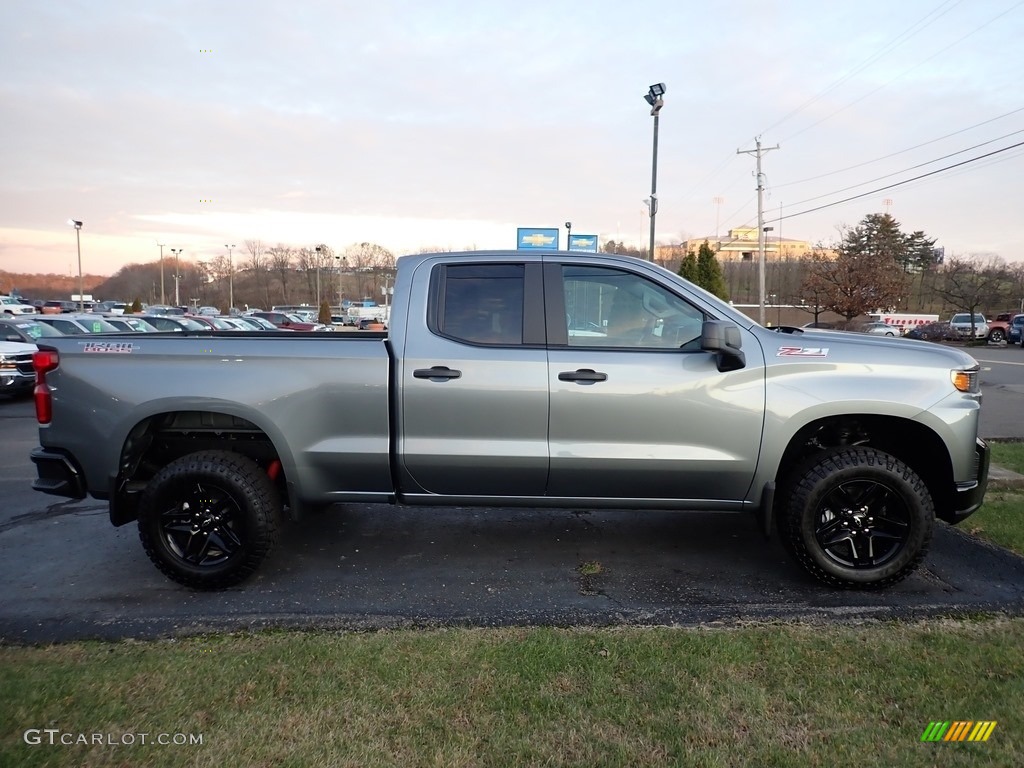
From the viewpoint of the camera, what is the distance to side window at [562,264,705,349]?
3.85m

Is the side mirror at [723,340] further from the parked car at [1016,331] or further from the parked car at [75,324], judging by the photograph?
the parked car at [1016,331]

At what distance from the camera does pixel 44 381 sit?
150 inches

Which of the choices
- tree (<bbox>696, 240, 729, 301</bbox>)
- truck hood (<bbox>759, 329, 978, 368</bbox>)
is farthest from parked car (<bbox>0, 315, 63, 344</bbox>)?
tree (<bbox>696, 240, 729, 301</bbox>)

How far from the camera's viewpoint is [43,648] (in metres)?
3.22

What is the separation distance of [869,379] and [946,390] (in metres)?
0.44

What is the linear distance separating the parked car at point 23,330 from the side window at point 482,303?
42.8 feet

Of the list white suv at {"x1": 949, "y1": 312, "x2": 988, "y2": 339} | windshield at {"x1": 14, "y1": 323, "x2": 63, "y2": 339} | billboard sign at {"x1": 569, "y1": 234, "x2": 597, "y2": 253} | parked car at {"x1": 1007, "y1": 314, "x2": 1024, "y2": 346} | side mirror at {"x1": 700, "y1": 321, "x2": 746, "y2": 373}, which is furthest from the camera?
white suv at {"x1": 949, "y1": 312, "x2": 988, "y2": 339}

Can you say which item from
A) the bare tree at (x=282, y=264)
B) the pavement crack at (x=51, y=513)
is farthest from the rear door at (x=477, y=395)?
the bare tree at (x=282, y=264)

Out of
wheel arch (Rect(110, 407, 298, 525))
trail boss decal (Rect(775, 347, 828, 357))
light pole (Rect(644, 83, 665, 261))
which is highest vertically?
light pole (Rect(644, 83, 665, 261))

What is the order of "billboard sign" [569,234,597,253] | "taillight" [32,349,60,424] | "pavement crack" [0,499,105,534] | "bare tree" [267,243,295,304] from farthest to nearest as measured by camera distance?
"bare tree" [267,243,295,304]
"billboard sign" [569,234,597,253]
"pavement crack" [0,499,105,534]
"taillight" [32,349,60,424]

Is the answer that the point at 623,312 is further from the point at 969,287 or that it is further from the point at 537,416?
the point at 969,287

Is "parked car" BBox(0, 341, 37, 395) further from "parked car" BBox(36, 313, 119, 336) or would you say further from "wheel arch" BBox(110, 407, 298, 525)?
"wheel arch" BBox(110, 407, 298, 525)

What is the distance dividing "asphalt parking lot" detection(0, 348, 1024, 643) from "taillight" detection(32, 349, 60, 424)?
1.11 metres

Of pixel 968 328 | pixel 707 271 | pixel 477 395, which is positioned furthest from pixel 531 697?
pixel 968 328
